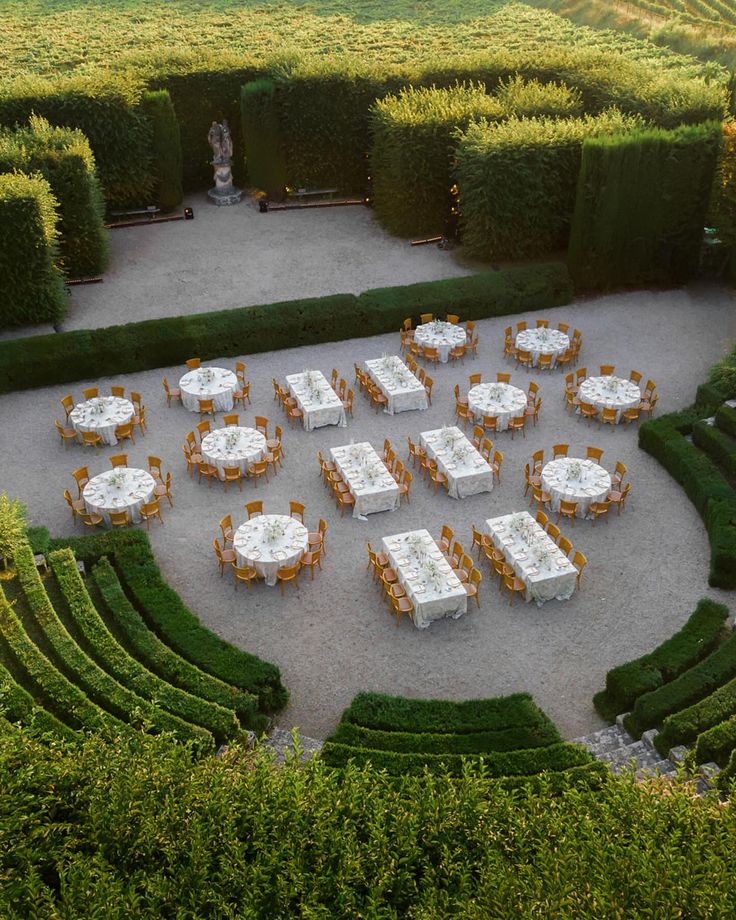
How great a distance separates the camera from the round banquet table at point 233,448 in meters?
22.4

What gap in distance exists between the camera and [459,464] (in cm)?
2211

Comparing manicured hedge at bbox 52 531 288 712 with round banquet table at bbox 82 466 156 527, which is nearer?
manicured hedge at bbox 52 531 288 712

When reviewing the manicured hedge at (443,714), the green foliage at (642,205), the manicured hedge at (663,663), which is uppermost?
the green foliage at (642,205)

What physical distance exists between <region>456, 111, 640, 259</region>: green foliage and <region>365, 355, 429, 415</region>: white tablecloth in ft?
26.8

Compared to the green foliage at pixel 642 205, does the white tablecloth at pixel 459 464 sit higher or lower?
lower

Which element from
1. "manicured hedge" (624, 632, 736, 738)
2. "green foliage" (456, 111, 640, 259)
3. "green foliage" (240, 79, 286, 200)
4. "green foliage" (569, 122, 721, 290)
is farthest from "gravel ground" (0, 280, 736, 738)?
"green foliage" (240, 79, 286, 200)

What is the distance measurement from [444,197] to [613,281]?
734cm

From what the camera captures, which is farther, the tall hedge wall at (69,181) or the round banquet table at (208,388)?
the tall hedge wall at (69,181)

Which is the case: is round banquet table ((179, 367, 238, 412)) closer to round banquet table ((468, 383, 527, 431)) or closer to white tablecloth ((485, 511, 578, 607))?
round banquet table ((468, 383, 527, 431))

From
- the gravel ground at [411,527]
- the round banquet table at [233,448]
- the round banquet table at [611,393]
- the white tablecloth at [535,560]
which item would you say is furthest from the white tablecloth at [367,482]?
the round banquet table at [611,393]

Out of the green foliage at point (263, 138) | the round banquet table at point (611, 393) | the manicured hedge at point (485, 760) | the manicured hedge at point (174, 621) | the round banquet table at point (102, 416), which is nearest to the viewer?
the manicured hedge at point (485, 760)

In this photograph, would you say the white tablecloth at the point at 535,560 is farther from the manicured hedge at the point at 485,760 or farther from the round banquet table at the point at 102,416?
the round banquet table at the point at 102,416

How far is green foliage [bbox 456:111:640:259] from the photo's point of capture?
30.0m

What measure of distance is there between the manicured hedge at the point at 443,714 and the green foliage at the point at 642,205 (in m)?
19.0
